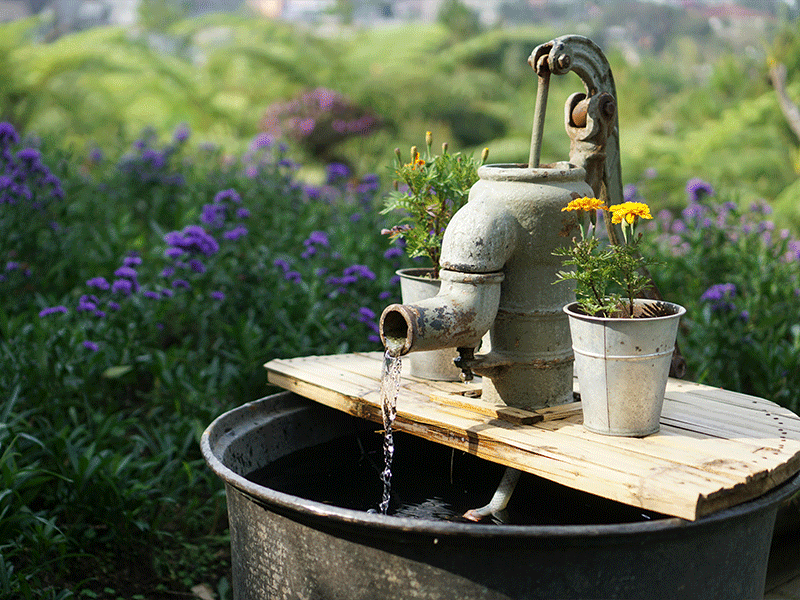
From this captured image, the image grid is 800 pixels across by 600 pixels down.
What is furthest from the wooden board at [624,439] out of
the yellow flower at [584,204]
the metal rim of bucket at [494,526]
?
the yellow flower at [584,204]

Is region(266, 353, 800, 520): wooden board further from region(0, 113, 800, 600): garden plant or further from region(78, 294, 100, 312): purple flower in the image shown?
region(78, 294, 100, 312): purple flower

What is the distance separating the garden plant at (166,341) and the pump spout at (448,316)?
1.15 meters

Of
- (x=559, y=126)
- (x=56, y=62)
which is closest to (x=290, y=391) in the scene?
(x=56, y=62)

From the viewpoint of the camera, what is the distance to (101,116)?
8.76 meters

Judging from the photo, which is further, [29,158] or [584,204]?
[29,158]

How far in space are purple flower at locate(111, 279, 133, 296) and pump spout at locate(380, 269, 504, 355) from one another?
1.50 metres

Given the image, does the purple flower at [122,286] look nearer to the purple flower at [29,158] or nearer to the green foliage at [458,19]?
the purple flower at [29,158]

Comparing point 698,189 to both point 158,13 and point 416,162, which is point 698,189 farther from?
point 158,13

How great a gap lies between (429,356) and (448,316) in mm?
492

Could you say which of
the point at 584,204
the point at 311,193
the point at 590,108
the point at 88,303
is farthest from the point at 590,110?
the point at 311,193

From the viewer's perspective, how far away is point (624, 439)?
1614 millimetres

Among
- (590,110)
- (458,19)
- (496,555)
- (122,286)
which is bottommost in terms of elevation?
(496,555)

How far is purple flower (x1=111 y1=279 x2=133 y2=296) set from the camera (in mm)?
2815

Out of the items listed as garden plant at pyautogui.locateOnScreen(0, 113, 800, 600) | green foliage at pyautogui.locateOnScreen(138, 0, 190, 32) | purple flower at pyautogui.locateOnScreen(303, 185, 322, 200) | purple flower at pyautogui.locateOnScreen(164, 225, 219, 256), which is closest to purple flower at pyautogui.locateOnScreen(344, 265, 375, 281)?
garden plant at pyautogui.locateOnScreen(0, 113, 800, 600)
